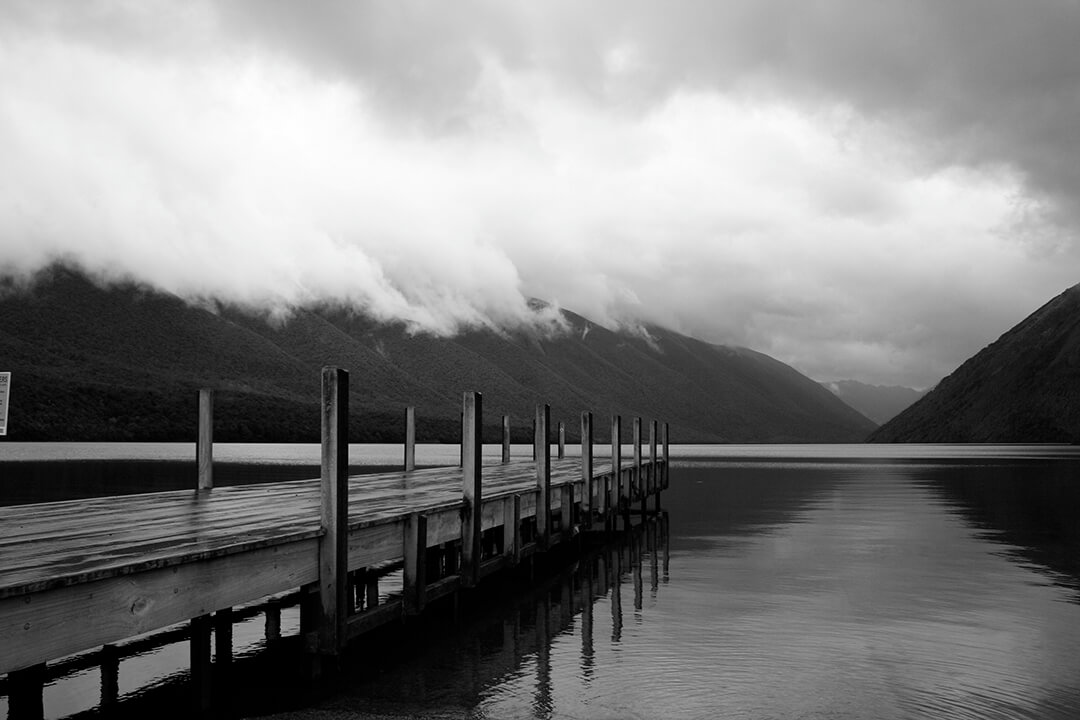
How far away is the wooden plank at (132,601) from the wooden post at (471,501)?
17.7 ft

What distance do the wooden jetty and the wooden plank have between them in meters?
0.01

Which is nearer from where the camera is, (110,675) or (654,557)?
(110,675)

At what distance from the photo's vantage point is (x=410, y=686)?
12914 millimetres

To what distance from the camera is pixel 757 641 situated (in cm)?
1598

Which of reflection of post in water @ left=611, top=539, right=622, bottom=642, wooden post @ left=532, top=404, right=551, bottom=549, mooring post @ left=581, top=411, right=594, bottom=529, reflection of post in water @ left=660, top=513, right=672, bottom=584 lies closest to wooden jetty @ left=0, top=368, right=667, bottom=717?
wooden post @ left=532, top=404, right=551, bottom=549

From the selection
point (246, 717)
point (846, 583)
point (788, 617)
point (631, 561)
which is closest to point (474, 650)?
point (246, 717)

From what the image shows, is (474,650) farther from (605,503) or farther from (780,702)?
(605,503)

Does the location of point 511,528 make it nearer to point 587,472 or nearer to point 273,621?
point 273,621

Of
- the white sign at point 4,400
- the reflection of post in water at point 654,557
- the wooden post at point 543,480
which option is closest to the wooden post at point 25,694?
the white sign at point 4,400

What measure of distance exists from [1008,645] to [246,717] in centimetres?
1189

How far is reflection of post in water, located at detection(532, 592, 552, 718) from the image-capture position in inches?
475

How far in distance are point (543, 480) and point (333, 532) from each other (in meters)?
10.9

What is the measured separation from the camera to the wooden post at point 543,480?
22047 mm

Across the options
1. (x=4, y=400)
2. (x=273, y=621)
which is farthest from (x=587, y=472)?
(x=4, y=400)
